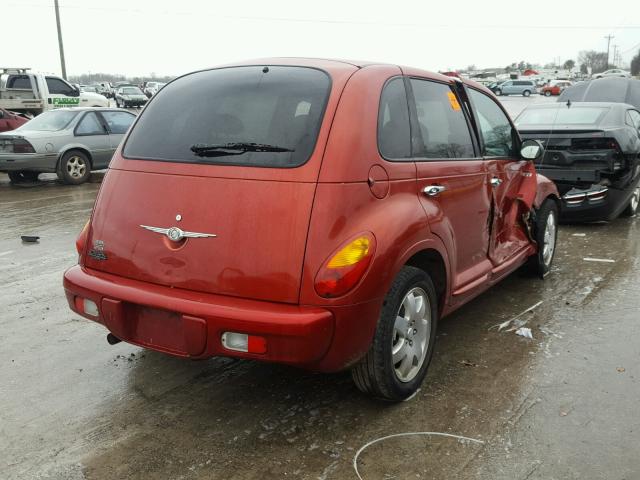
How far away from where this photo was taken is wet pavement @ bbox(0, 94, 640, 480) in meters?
2.77

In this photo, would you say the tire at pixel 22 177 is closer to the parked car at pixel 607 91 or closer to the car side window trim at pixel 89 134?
the car side window trim at pixel 89 134

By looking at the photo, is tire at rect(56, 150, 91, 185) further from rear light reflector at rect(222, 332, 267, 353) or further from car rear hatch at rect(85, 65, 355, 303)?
rear light reflector at rect(222, 332, 267, 353)

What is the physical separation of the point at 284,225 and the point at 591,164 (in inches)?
234

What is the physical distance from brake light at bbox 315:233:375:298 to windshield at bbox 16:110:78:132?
10958 millimetres

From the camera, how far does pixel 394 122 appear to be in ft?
10.8

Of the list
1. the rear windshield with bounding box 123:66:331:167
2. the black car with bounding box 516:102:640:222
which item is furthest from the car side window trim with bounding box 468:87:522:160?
the black car with bounding box 516:102:640:222

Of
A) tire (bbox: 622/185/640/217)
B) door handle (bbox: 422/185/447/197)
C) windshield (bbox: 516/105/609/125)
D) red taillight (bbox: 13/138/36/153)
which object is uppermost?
windshield (bbox: 516/105/609/125)

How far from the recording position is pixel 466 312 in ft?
15.8

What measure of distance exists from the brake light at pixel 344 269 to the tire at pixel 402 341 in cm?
32

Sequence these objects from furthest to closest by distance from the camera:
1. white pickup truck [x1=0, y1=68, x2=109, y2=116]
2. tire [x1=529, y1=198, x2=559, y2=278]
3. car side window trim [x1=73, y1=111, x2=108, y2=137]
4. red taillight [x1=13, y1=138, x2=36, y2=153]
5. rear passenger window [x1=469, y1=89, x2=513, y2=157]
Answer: white pickup truck [x1=0, y1=68, x2=109, y2=116] < car side window trim [x1=73, y1=111, x2=108, y2=137] < red taillight [x1=13, y1=138, x2=36, y2=153] < tire [x1=529, y1=198, x2=559, y2=278] < rear passenger window [x1=469, y1=89, x2=513, y2=157]

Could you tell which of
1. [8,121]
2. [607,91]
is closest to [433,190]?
[607,91]

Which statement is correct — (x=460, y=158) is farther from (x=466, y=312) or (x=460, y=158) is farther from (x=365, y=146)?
(x=466, y=312)

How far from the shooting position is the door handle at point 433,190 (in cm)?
337

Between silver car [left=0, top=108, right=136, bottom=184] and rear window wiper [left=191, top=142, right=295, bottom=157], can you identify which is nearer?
rear window wiper [left=191, top=142, right=295, bottom=157]
